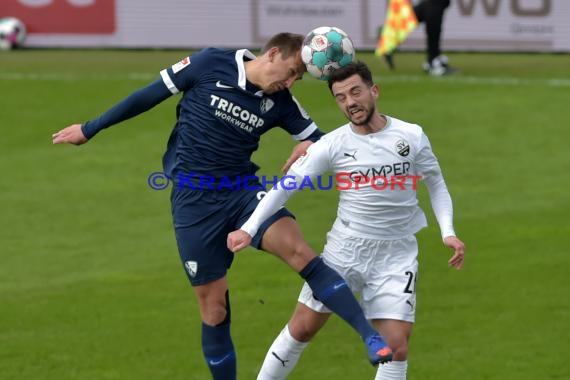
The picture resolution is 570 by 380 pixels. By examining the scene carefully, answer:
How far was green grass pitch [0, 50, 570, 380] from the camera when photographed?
11180 millimetres

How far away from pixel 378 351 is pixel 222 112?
90.4 inches

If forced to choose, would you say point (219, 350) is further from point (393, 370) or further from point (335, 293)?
point (393, 370)

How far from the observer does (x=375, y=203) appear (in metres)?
8.67

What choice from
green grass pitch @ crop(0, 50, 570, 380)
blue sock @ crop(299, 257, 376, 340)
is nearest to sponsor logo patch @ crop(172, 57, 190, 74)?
blue sock @ crop(299, 257, 376, 340)

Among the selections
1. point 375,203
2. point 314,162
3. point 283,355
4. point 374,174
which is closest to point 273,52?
point 314,162

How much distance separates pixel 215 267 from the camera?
9.49 meters

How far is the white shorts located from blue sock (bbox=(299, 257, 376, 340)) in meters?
0.15

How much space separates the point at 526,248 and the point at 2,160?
846 centimetres

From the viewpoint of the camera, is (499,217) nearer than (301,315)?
No

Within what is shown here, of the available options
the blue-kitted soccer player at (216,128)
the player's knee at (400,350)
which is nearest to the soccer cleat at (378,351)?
the player's knee at (400,350)

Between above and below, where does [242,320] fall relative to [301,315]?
below

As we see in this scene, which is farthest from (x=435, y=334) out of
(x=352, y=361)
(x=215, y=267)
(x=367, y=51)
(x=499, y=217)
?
(x=367, y=51)

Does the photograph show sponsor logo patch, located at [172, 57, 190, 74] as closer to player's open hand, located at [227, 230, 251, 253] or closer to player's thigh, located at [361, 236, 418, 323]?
player's open hand, located at [227, 230, 251, 253]

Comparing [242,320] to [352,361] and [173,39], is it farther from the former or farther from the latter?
[173,39]
